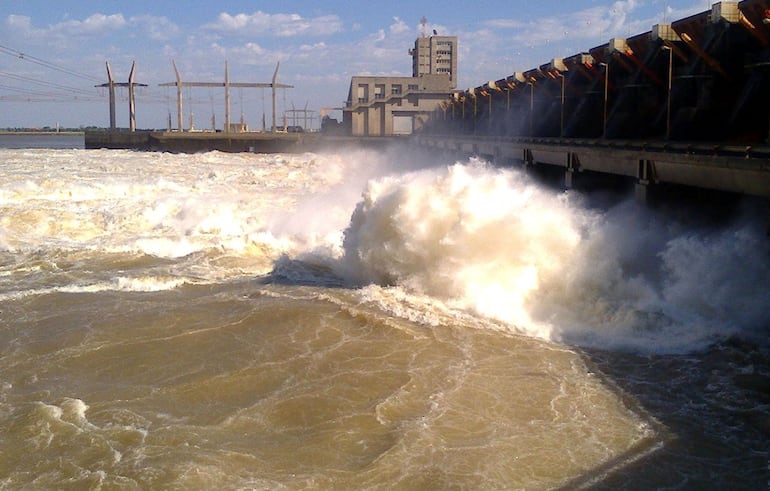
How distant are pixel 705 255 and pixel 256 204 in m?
17.3

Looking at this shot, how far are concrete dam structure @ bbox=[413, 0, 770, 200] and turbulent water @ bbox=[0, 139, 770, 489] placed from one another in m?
1.29

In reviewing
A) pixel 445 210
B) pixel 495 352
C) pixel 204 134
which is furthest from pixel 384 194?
pixel 204 134

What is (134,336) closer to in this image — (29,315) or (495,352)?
(29,315)

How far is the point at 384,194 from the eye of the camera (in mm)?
15836

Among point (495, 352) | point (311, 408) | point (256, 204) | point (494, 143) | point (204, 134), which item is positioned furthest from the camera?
point (204, 134)

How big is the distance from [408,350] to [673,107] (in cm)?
1104

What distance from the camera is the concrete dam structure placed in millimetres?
13961

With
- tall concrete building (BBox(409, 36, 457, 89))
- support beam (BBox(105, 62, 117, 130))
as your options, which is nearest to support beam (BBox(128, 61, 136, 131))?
support beam (BBox(105, 62, 117, 130))

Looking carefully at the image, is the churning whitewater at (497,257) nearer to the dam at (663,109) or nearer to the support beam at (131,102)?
the dam at (663,109)

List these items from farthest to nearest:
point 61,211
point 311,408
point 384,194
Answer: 1. point 61,211
2. point 384,194
3. point 311,408

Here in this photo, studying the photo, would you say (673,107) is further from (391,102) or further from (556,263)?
(391,102)

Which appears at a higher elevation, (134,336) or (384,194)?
(384,194)

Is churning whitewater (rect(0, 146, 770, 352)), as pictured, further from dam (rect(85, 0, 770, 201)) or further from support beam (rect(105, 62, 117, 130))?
support beam (rect(105, 62, 117, 130))

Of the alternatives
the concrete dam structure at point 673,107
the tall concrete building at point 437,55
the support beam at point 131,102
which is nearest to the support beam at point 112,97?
the support beam at point 131,102
